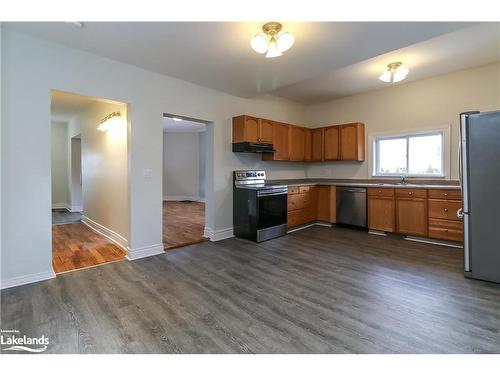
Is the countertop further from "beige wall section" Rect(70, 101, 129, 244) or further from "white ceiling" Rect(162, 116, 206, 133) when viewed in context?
"white ceiling" Rect(162, 116, 206, 133)

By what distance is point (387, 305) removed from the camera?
208 cm

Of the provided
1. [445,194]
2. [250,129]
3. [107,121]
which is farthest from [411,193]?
[107,121]

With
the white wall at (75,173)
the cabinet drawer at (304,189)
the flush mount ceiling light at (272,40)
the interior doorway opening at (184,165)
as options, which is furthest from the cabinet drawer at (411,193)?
the white wall at (75,173)

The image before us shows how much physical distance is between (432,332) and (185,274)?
7.46 feet

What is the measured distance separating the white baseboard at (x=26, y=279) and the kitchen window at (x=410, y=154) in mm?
5507

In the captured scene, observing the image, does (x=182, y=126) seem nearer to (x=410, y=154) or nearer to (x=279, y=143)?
(x=279, y=143)

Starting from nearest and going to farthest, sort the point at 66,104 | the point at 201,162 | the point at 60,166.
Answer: the point at 66,104
the point at 60,166
the point at 201,162

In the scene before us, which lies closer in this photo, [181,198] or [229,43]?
[229,43]

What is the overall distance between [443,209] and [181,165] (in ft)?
27.0

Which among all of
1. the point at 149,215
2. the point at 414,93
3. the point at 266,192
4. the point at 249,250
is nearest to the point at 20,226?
the point at 149,215

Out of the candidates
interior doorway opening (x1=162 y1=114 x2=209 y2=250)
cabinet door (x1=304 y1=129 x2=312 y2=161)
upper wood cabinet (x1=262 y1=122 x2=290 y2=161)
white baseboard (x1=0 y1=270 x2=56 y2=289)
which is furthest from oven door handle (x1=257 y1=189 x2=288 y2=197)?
interior doorway opening (x1=162 y1=114 x2=209 y2=250)

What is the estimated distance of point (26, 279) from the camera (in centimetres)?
250

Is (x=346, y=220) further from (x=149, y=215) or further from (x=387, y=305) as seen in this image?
(x=149, y=215)

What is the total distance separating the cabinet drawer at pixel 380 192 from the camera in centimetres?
430
